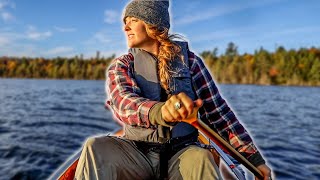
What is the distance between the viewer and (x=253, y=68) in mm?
97750

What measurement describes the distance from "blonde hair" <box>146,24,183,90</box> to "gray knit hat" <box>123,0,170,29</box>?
0.05m

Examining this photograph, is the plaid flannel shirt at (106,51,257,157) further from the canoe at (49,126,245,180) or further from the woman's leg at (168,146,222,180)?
the woman's leg at (168,146,222,180)

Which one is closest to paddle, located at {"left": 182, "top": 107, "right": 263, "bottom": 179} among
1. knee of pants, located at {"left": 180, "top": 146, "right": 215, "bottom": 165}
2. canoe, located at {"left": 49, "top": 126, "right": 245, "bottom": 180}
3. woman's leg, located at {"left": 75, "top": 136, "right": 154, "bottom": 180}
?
knee of pants, located at {"left": 180, "top": 146, "right": 215, "bottom": 165}

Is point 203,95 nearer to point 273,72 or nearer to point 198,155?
point 198,155

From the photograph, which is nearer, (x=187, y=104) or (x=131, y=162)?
(x=187, y=104)

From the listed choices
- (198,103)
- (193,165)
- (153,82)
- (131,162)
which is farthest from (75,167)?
(198,103)

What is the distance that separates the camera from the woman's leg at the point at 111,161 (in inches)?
94.3

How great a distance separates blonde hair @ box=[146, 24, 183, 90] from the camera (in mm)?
2803

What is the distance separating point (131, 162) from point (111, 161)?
0.56 ft

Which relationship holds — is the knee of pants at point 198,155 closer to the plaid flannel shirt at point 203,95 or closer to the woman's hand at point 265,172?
the plaid flannel shirt at point 203,95

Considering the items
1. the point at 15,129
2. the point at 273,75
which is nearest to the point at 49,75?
the point at 273,75

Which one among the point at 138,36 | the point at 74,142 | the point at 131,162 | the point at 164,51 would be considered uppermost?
the point at 138,36

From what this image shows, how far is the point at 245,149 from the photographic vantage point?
10.3 feet

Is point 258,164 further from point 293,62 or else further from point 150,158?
point 293,62
